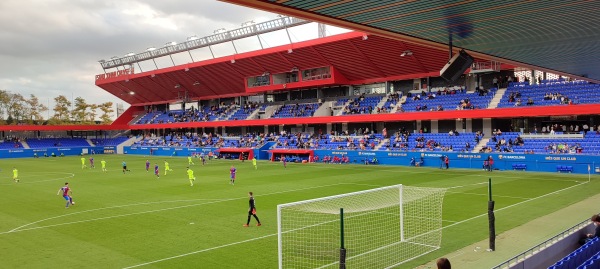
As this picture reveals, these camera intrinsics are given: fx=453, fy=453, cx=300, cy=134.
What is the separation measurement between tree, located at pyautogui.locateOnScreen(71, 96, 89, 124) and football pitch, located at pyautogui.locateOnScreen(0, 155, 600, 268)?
89478 millimetres

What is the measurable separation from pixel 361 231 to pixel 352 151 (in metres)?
34.0

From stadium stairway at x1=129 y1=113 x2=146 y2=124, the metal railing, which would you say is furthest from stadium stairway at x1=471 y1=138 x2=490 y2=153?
stadium stairway at x1=129 y1=113 x2=146 y2=124

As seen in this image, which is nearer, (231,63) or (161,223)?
(161,223)

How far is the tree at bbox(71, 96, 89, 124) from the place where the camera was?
122438mm

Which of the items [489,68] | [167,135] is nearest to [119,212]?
[489,68]

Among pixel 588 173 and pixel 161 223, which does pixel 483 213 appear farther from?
pixel 588 173

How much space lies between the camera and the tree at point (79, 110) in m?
122

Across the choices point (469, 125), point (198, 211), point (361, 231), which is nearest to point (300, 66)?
point (469, 125)

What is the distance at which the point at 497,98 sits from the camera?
47.9 metres

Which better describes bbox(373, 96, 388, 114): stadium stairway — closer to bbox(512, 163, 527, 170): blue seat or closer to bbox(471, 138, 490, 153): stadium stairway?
bbox(471, 138, 490, 153): stadium stairway

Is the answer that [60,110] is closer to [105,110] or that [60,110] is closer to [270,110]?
[105,110]

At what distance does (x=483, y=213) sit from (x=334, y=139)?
1492 inches

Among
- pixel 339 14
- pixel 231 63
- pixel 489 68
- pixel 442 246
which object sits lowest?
pixel 442 246

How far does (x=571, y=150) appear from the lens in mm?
38250
